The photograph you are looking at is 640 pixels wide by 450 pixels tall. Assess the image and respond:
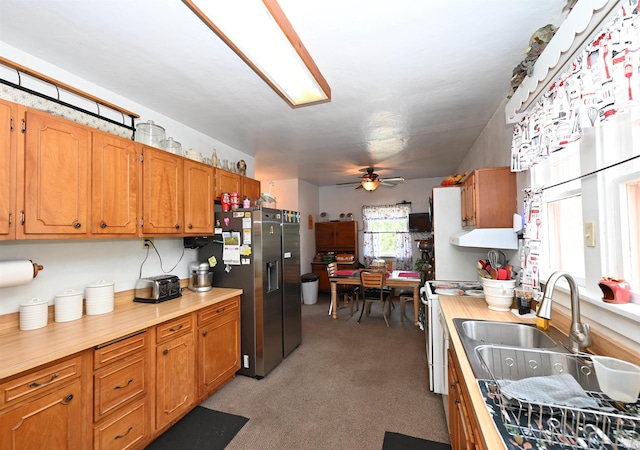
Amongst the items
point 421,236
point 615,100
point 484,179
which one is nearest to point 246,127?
point 484,179

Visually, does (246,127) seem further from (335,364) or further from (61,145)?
(335,364)

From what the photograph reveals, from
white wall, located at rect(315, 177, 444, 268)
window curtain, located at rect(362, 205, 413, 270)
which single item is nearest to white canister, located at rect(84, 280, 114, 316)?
white wall, located at rect(315, 177, 444, 268)

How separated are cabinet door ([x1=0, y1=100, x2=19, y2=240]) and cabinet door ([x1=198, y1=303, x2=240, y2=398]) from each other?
138 cm

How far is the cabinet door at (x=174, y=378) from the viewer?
6.35 feet

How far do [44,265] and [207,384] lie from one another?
1490mm

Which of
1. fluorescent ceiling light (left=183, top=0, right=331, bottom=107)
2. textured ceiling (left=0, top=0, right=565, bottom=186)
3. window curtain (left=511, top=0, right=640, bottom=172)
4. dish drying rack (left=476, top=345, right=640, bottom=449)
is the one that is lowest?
dish drying rack (left=476, top=345, right=640, bottom=449)

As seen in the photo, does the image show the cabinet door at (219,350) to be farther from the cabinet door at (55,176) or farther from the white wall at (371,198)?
the white wall at (371,198)

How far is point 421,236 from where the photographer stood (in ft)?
20.3

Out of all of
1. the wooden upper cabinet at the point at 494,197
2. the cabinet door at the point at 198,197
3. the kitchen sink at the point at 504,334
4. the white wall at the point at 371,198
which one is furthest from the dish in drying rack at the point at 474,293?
the white wall at the point at 371,198

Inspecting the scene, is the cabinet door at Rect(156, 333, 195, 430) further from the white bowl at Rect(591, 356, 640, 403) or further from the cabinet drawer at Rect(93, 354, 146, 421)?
the white bowl at Rect(591, 356, 640, 403)

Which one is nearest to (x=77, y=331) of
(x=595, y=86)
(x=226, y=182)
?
(x=226, y=182)

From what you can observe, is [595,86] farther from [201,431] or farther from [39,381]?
[201,431]

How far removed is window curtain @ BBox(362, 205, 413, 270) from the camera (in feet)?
20.4

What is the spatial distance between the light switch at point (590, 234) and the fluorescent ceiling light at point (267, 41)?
5.19 ft
